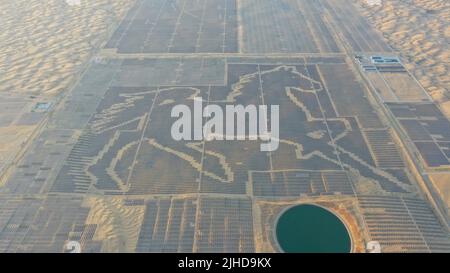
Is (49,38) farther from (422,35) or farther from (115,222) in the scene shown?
(422,35)

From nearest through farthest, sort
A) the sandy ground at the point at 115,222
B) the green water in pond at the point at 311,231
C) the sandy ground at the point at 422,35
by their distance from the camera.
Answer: the green water in pond at the point at 311,231
the sandy ground at the point at 115,222
the sandy ground at the point at 422,35

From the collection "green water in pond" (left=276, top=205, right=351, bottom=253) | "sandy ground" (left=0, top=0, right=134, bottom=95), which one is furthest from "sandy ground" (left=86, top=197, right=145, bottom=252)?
"sandy ground" (left=0, top=0, right=134, bottom=95)

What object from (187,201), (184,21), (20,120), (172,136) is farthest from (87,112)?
(184,21)

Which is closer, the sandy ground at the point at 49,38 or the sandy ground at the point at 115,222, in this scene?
the sandy ground at the point at 115,222

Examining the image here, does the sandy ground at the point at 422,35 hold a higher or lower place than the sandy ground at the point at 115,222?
higher

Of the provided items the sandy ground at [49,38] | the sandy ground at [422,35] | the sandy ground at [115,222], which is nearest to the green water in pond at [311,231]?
the sandy ground at [115,222]

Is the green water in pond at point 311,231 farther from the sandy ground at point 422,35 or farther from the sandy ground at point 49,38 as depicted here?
the sandy ground at point 49,38
